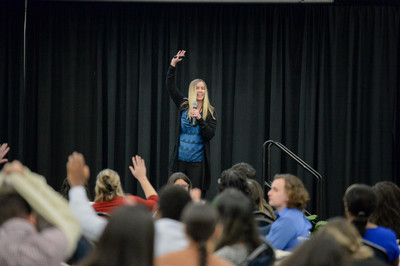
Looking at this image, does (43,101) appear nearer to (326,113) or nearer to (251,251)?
(326,113)

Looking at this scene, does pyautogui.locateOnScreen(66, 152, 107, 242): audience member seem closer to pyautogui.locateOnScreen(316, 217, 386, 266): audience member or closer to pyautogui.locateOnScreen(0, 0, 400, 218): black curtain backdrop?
pyautogui.locateOnScreen(316, 217, 386, 266): audience member

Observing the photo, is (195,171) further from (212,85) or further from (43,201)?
(43,201)

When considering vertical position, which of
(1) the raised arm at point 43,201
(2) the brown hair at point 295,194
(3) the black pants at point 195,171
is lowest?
(3) the black pants at point 195,171

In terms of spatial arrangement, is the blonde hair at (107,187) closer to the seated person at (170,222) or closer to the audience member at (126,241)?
the seated person at (170,222)

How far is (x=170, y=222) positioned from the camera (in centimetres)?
270

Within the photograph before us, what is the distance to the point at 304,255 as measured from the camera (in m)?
1.68

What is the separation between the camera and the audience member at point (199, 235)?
2.18 meters

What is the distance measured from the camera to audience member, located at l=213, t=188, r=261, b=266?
264cm

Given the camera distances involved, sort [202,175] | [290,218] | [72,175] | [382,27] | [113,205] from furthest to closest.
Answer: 1. [382,27]
2. [202,175]
3. [113,205]
4. [290,218]
5. [72,175]

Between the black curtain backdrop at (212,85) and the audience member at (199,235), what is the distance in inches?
241

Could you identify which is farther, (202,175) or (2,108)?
(2,108)

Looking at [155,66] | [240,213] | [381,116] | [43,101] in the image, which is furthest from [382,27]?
[240,213]

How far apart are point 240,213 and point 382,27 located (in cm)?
617

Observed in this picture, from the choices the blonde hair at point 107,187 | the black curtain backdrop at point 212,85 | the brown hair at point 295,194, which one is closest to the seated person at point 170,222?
the brown hair at point 295,194
